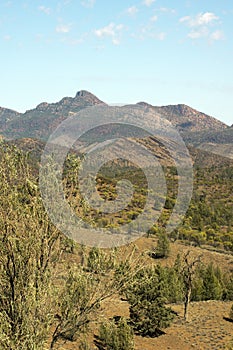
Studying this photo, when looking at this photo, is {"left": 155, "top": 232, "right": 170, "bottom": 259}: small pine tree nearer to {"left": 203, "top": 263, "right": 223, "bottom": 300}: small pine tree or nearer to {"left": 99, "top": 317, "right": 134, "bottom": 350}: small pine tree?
{"left": 203, "top": 263, "right": 223, "bottom": 300}: small pine tree

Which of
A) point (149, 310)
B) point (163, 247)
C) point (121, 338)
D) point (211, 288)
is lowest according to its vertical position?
point (163, 247)

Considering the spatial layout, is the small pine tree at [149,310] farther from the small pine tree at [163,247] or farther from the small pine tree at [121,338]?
the small pine tree at [163,247]

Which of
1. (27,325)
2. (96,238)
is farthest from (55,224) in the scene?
(96,238)

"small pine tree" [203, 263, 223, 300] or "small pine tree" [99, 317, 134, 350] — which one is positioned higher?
"small pine tree" [99, 317, 134, 350]

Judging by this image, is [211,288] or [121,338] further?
[211,288]

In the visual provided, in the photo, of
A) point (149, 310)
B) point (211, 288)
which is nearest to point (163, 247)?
point (211, 288)

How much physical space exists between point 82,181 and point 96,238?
3.66 meters

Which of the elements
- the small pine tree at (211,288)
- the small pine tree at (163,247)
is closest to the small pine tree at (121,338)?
the small pine tree at (211,288)

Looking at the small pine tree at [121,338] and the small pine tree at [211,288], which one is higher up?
the small pine tree at [121,338]

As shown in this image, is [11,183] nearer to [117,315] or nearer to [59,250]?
[59,250]

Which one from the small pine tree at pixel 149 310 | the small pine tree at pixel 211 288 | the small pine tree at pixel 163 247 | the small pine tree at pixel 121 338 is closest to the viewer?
the small pine tree at pixel 121 338

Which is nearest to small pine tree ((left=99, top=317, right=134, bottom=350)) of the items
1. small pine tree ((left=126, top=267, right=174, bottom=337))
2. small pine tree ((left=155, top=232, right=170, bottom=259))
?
small pine tree ((left=126, top=267, right=174, bottom=337))

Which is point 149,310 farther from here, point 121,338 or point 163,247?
point 163,247

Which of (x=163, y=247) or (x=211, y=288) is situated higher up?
(x=211, y=288)
